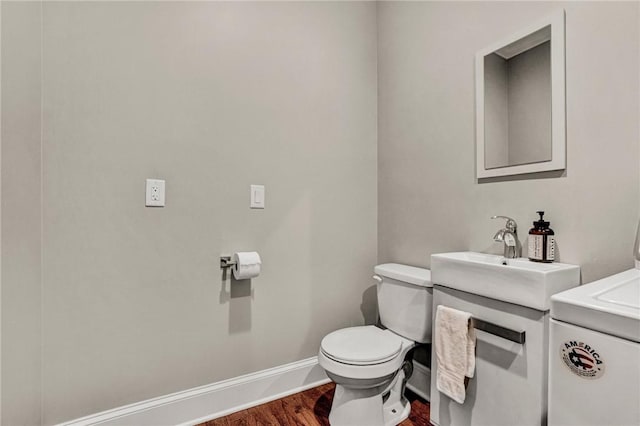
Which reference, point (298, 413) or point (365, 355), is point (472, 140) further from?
point (298, 413)

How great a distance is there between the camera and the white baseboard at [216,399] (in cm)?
137

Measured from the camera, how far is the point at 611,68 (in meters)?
1.10

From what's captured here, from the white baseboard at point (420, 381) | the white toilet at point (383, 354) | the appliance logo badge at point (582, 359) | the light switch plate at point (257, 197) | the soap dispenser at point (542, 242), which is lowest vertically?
the white baseboard at point (420, 381)

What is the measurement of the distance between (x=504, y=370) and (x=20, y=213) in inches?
71.3

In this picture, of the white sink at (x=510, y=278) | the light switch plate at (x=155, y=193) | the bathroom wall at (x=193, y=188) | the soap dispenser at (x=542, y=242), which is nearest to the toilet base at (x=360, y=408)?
the bathroom wall at (x=193, y=188)

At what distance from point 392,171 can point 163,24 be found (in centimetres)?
142

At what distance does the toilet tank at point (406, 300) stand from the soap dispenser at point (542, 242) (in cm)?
45

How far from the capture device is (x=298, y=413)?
158 cm

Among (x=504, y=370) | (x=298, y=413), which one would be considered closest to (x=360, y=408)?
(x=298, y=413)

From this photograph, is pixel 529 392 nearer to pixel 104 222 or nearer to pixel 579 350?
pixel 579 350

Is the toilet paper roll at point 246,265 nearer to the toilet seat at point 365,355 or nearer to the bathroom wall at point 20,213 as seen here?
the toilet seat at point 365,355

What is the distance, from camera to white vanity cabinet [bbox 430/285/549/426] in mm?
1052

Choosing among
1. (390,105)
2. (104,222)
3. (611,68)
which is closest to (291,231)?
(104,222)

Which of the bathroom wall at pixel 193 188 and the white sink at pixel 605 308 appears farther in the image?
the bathroom wall at pixel 193 188
